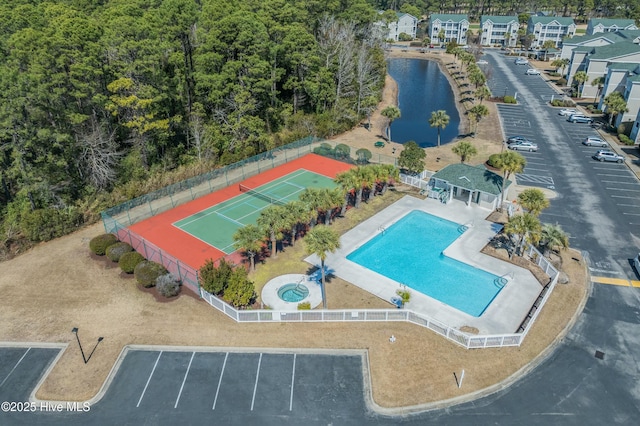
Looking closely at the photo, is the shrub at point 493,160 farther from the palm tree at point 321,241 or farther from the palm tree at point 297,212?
the palm tree at point 321,241

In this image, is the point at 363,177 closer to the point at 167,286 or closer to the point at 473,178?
the point at 473,178

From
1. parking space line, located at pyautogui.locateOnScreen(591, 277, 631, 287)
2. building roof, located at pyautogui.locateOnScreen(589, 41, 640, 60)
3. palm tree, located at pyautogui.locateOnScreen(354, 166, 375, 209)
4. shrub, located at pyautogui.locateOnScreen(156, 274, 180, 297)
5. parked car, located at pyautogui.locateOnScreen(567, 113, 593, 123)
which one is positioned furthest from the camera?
building roof, located at pyautogui.locateOnScreen(589, 41, 640, 60)

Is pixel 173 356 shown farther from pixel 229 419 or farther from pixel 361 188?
pixel 361 188

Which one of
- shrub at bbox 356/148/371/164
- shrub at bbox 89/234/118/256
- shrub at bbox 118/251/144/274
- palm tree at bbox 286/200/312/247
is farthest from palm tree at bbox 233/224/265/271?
shrub at bbox 356/148/371/164

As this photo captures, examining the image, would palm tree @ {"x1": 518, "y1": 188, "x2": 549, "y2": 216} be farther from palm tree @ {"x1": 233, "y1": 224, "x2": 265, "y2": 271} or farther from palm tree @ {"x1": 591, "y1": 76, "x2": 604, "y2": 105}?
palm tree @ {"x1": 591, "y1": 76, "x2": 604, "y2": 105}

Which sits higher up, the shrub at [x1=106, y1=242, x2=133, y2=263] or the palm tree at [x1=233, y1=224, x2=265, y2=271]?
the palm tree at [x1=233, y1=224, x2=265, y2=271]

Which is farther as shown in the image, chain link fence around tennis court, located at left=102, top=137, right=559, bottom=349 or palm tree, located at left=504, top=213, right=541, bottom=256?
palm tree, located at left=504, top=213, right=541, bottom=256

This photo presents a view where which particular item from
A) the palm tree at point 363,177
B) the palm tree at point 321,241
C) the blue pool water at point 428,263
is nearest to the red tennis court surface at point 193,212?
the palm tree at point 321,241
